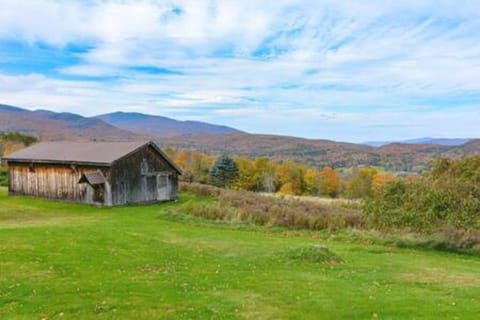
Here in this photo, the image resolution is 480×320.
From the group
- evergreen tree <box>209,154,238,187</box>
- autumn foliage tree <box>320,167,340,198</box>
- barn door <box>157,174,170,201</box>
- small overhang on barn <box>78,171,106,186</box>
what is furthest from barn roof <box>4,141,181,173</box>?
autumn foliage tree <box>320,167,340,198</box>

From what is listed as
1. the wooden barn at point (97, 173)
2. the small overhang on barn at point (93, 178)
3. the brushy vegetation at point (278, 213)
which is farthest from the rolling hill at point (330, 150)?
the small overhang on barn at point (93, 178)

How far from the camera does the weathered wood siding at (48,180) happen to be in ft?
120

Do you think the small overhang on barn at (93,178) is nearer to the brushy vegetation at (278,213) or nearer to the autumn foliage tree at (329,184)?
the brushy vegetation at (278,213)

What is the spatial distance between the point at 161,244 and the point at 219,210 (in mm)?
10677

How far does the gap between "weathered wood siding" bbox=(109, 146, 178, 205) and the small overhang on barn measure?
0.67m

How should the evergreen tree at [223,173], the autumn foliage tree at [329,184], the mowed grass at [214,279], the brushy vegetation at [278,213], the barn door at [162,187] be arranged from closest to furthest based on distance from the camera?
the mowed grass at [214,279] < the brushy vegetation at [278,213] < the barn door at [162,187] < the evergreen tree at [223,173] < the autumn foliage tree at [329,184]

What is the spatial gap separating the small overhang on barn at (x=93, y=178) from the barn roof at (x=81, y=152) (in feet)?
2.64

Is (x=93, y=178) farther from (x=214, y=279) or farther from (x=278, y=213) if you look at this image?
(x=214, y=279)

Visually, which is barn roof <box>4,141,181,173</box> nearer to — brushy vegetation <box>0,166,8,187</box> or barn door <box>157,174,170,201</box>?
barn door <box>157,174,170,201</box>

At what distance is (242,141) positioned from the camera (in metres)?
151

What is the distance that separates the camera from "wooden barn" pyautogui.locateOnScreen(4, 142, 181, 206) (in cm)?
3512

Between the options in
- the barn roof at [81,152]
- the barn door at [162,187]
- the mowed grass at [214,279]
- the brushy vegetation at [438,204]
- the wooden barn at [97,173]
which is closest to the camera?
the mowed grass at [214,279]

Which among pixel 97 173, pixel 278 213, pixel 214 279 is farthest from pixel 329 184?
pixel 214 279

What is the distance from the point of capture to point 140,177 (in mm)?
37031
